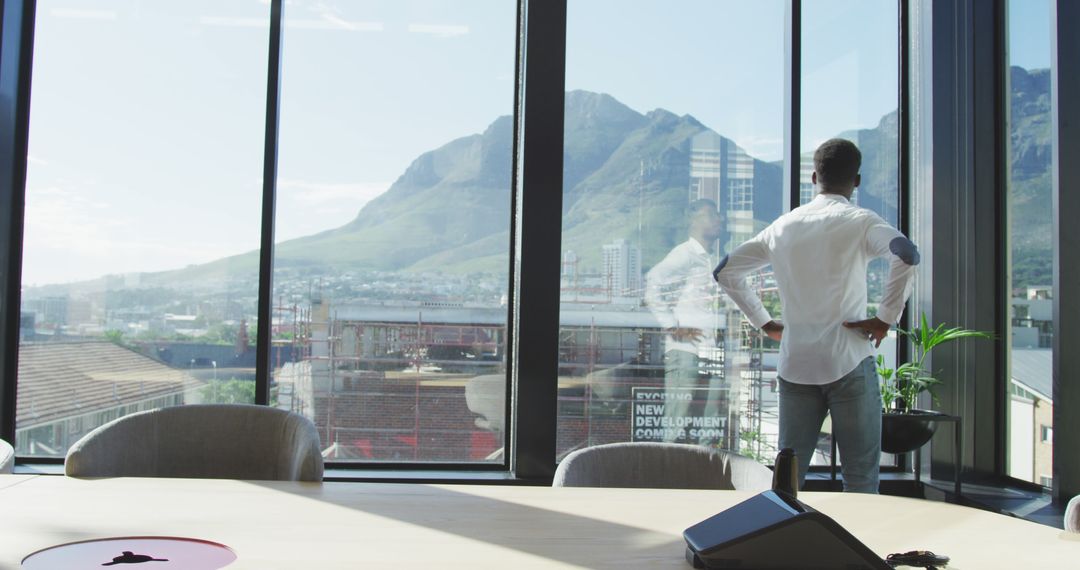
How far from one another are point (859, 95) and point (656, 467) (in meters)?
2.99

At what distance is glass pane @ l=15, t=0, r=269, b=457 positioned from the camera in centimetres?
385

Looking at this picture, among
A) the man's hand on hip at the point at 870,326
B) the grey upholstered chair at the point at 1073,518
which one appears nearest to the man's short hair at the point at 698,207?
the man's hand on hip at the point at 870,326

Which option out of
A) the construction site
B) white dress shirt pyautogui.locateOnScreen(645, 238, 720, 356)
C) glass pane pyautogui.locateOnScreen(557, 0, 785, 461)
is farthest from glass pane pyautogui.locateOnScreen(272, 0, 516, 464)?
white dress shirt pyautogui.locateOnScreen(645, 238, 720, 356)

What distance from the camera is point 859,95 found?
14.2ft

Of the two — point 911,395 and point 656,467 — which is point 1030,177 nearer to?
point 911,395

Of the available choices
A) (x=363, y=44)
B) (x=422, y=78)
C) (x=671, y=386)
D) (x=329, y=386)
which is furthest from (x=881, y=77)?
(x=329, y=386)

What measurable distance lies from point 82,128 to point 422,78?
1.57 m

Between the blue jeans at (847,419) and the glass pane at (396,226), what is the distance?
4.92ft

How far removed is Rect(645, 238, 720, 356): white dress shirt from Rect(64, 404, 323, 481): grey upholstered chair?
7.59 ft

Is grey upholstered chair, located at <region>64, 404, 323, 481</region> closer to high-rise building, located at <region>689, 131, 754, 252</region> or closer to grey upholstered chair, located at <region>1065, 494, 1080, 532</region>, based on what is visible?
grey upholstered chair, located at <region>1065, 494, 1080, 532</region>

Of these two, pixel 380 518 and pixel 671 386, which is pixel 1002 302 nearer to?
pixel 671 386

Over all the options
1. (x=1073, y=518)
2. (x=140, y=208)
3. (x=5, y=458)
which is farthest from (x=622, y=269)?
(x=5, y=458)

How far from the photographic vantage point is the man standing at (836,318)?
2.92 meters

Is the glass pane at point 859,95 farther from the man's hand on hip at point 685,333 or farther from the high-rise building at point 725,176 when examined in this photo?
the man's hand on hip at point 685,333
